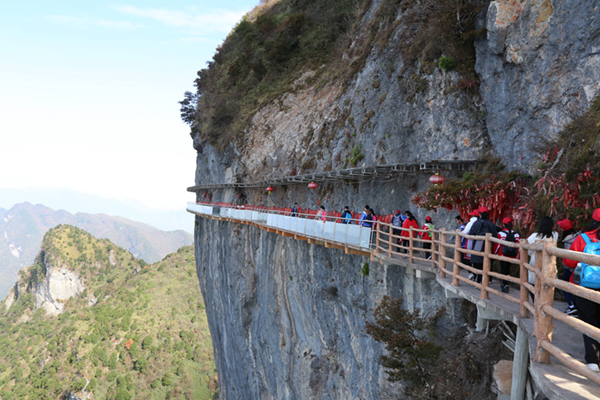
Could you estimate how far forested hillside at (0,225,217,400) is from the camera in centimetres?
8038

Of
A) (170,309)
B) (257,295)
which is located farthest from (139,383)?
(257,295)

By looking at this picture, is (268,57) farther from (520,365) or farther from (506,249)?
(520,365)

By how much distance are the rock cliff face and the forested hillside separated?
53973mm

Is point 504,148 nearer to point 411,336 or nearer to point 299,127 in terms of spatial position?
point 411,336

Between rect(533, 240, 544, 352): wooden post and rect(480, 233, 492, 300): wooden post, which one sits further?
rect(480, 233, 492, 300): wooden post

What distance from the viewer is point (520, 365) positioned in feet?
20.2

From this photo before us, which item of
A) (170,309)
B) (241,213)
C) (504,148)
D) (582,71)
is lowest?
(170,309)

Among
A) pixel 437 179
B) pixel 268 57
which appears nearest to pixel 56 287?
pixel 268 57

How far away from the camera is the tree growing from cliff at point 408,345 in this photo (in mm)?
10766

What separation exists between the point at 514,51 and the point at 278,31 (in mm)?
28436

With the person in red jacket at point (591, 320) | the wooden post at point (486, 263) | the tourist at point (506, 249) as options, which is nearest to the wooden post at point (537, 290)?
the person in red jacket at point (591, 320)

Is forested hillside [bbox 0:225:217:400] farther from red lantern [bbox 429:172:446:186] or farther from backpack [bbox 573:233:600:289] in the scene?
backpack [bbox 573:233:600:289]

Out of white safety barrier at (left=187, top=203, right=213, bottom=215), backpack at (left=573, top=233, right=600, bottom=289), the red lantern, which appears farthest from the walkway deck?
white safety barrier at (left=187, top=203, right=213, bottom=215)

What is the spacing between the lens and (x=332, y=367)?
18.8 m
